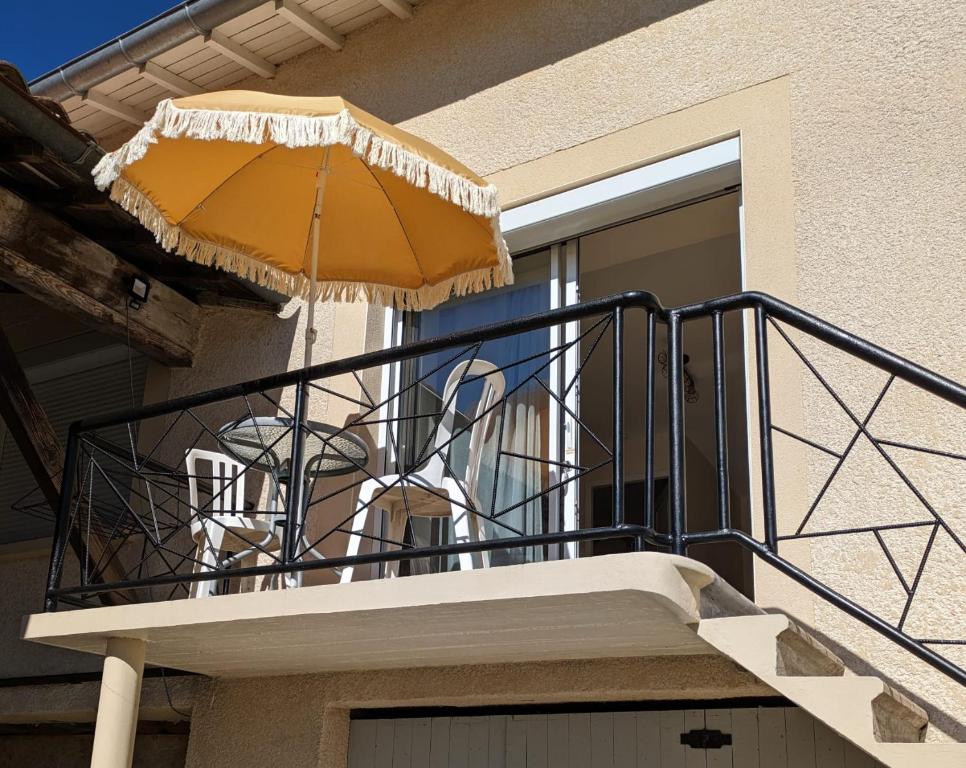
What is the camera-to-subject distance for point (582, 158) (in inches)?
238

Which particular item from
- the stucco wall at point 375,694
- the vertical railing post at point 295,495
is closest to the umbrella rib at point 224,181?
the vertical railing post at point 295,495

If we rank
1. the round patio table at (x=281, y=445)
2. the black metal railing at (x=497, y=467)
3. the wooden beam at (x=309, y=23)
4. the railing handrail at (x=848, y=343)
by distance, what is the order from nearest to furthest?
the railing handrail at (x=848, y=343), the black metal railing at (x=497, y=467), the round patio table at (x=281, y=445), the wooden beam at (x=309, y=23)

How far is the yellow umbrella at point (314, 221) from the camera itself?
547cm

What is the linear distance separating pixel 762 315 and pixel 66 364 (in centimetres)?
597

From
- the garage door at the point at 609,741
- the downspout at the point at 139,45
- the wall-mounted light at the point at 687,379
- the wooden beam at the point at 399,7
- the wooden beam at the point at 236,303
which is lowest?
the garage door at the point at 609,741

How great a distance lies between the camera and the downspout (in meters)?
6.89

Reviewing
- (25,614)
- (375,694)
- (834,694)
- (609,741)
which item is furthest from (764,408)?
(25,614)

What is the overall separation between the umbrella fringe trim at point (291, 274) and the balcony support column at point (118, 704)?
1.96 metres

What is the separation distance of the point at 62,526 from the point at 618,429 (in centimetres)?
290

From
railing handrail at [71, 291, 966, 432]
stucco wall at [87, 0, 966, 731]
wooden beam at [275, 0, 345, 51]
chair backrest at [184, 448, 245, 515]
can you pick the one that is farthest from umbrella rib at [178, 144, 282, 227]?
wooden beam at [275, 0, 345, 51]

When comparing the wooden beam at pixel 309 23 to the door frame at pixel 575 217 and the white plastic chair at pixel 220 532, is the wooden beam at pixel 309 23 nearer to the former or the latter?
the door frame at pixel 575 217

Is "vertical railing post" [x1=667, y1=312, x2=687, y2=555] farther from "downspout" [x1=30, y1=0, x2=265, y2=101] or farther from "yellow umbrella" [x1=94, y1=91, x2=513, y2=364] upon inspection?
"downspout" [x1=30, y1=0, x2=265, y2=101]

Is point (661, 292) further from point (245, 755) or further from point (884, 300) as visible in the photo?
point (245, 755)

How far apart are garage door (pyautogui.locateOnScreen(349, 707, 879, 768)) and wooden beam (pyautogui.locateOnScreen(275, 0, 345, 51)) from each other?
4.33 metres
